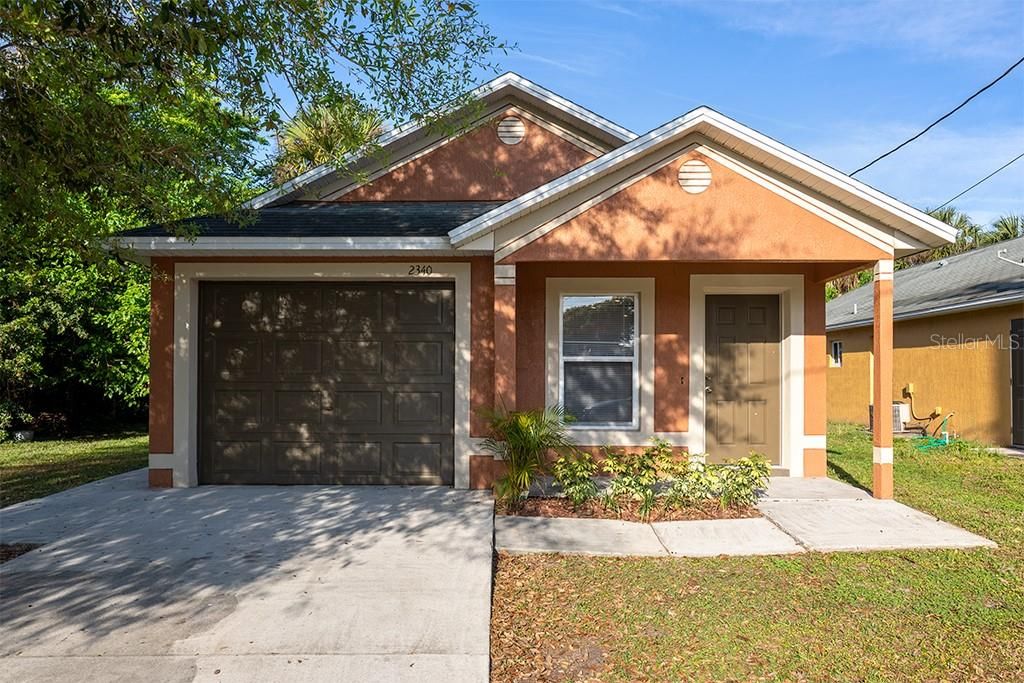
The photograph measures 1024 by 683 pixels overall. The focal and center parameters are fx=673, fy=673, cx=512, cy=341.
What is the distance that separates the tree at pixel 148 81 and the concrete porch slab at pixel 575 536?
14.1 feet

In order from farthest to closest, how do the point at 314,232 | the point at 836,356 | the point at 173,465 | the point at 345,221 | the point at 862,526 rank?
the point at 836,356
the point at 345,221
the point at 173,465
the point at 314,232
the point at 862,526

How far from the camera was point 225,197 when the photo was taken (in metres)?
7.06

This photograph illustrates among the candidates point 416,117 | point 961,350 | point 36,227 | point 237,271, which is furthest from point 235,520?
point 961,350

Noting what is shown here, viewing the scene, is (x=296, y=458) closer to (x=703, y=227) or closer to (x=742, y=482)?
(x=742, y=482)

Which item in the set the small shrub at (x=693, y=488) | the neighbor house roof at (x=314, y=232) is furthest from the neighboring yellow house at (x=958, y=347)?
the neighbor house roof at (x=314, y=232)

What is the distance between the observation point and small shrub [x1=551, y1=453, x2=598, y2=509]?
22.9 ft

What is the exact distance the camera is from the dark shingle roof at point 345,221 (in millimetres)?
7676

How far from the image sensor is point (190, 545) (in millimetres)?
5652

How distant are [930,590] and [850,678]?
5.57 ft

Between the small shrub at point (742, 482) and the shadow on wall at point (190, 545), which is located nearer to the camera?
the shadow on wall at point (190, 545)

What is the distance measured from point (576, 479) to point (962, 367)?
1024cm

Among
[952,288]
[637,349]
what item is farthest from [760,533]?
[952,288]

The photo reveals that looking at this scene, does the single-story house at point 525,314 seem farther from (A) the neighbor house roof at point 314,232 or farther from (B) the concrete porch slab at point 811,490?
(B) the concrete porch slab at point 811,490

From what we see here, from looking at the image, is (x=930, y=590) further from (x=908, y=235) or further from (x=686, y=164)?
(x=686, y=164)
